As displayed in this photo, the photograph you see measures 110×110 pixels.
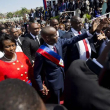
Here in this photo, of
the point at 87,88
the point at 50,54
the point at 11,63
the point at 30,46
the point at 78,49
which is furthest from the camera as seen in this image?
the point at 30,46

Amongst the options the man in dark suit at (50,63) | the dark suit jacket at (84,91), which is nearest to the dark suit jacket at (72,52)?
the man in dark suit at (50,63)

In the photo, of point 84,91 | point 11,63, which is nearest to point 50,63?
point 11,63

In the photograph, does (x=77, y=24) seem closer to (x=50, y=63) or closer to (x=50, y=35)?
(x=50, y=35)

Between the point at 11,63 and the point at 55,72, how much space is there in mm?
641

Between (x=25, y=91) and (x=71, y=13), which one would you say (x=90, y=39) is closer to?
(x=25, y=91)

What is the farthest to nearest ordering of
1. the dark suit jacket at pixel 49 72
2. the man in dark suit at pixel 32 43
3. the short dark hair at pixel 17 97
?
the man in dark suit at pixel 32 43 → the dark suit jacket at pixel 49 72 → the short dark hair at pixel 17 97

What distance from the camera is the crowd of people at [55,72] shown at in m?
0.62

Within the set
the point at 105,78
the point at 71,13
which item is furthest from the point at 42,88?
the point at 71,13

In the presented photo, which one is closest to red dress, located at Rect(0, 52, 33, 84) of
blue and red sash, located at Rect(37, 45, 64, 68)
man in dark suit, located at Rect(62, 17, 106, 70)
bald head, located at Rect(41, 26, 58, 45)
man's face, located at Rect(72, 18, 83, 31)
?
blue and red sash, located at Rect(37, 45, 64, 68)

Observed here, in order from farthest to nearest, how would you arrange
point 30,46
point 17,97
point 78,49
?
point 30,46
point 78,49
point 17,97

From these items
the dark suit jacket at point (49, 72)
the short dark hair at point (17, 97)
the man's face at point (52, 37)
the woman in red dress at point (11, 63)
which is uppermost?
the short dark hair at point (17, 97)

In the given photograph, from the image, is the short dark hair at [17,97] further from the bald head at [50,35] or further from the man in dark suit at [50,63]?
the bald head at [50,35]

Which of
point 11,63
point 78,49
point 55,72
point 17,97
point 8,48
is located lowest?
point 55,72

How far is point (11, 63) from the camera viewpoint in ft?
5.82
